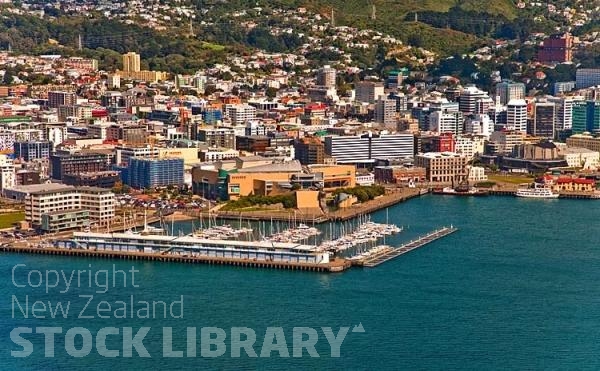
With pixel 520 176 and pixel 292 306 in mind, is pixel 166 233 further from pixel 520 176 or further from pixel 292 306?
pixel 520 176

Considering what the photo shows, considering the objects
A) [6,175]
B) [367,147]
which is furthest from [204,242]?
[367,147]

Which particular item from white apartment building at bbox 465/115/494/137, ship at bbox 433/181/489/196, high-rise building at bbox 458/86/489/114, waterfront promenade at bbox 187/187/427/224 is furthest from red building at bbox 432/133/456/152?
waterfront promenade at bbox 187/187/427/224

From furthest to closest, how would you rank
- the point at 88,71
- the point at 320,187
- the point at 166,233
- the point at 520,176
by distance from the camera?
the point at 88,71, the point at 520,176, the point at 320,187, the point at 166,233

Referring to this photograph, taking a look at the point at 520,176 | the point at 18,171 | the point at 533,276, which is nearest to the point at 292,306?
the point at 533,276

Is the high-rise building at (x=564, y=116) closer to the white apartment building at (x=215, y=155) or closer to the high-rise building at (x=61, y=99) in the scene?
the white apartment building at (x=215, y=155)

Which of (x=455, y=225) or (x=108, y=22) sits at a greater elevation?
(x=108, y=22)

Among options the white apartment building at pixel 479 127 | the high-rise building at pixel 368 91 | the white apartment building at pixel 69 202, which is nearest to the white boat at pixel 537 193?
the white apartment building at pixel 479 127
